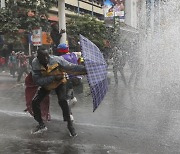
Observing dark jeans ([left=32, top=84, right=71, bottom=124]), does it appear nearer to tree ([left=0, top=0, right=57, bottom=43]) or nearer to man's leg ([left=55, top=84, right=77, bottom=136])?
man's leg ([left=55, top=84, right=77, bottom=136])

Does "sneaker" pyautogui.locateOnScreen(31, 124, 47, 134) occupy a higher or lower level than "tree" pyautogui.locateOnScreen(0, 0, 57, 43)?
lower

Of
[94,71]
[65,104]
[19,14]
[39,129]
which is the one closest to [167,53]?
[65,104]

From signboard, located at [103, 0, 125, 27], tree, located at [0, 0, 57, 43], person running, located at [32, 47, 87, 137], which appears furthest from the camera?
signboard, located at [103, 0, 125, 27]

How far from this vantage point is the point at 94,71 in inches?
228

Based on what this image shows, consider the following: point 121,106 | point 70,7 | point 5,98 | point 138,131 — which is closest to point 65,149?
point 138,131

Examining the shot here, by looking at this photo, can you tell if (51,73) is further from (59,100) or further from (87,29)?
(87,29)

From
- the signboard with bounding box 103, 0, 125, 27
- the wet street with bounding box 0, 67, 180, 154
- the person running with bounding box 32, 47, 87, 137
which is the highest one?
the signboard with bounding box 103, 0, 125, 27

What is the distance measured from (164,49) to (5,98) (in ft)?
15.6

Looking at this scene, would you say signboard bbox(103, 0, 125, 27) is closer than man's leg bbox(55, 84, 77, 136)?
No

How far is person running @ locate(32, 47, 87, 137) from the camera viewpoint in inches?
244

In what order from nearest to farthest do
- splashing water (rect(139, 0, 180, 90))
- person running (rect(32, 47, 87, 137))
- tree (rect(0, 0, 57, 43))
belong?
person running (rect(32, 47, 87, 137))
splashing water (rect(139, 0, 180, 90))
tree (rect(0, 0, 57, 43))

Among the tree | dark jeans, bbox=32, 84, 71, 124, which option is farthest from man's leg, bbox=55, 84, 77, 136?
the tree

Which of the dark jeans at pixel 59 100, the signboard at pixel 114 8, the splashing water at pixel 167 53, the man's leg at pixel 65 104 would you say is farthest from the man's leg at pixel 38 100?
the signboard at pixel 114 8

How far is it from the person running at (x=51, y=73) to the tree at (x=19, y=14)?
94.0 ft
